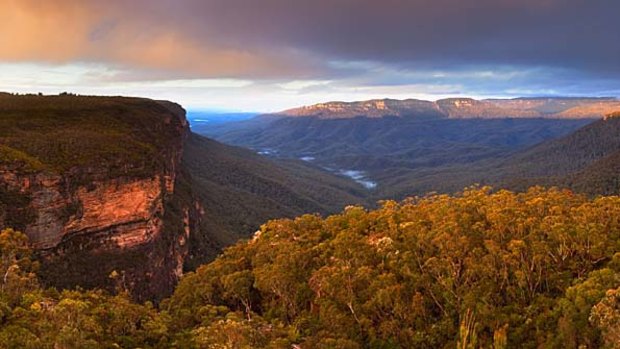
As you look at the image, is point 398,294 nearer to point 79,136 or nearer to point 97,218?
point 97,218

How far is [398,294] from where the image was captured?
3200 cm

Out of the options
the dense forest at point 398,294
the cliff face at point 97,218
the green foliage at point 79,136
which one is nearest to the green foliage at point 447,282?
the dense forest at point 398,294

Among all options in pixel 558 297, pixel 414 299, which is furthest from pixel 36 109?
pixel 558 297

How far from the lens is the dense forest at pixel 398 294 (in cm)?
2579

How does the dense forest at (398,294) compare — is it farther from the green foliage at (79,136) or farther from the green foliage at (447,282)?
the green foliage at (79,136)

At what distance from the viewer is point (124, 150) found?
77938 mm

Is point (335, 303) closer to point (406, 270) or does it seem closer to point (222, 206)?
point (406, 270)

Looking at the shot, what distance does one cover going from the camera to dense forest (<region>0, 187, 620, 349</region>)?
25.8 m

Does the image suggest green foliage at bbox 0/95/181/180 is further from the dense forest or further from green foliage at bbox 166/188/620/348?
green foliage at bbox 166/188/620/348

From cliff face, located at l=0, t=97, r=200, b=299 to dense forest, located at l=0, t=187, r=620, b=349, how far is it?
69.8 feet

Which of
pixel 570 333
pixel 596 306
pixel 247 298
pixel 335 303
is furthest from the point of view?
pixel 247 298

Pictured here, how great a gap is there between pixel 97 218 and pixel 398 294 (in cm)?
5136

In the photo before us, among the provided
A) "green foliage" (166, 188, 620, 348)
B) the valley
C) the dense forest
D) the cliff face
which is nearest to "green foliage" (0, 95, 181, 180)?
the cliff face

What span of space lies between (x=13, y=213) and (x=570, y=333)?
57.6 m
